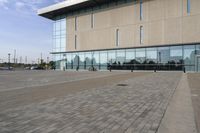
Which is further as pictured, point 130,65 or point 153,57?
point 130,65

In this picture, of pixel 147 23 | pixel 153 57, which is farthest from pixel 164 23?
pixel 153 57

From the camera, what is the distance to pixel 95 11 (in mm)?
45875

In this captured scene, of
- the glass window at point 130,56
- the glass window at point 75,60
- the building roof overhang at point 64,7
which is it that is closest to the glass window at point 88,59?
the glass window at point 75,60

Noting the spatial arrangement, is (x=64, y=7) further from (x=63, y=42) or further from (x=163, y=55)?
(x=163, y=55)

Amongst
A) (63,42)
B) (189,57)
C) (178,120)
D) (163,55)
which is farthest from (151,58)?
(178,120)

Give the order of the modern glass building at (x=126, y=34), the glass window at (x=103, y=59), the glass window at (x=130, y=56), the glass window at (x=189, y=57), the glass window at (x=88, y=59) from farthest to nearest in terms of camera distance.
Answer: the glass window at (x=88, y=59) < the glass window at (x=103, y=59) < the glass window at (x=130, y=56) < the modern glass building at (x=126, y=34) < the glass window at (x=189, y=57)

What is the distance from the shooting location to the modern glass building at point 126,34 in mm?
33656

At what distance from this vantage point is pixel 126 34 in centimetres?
4025

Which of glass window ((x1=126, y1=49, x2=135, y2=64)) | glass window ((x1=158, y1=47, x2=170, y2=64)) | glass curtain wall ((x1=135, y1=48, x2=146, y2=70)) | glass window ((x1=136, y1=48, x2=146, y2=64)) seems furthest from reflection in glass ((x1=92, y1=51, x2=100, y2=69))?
glass window ((x1=158, y1=47, x2=170, y2=64))

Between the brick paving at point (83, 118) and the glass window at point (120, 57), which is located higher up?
the glass window at point (120, 57)

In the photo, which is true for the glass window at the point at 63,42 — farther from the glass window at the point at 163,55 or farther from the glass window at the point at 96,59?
the glass window at the point at 163,55

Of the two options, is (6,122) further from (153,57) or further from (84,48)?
(84,48)

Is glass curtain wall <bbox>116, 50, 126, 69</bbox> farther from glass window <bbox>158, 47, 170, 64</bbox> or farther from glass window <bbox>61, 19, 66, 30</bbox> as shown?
glass window <bbox>61, 19, 66, 30</bbox>

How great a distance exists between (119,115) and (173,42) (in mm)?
33080
